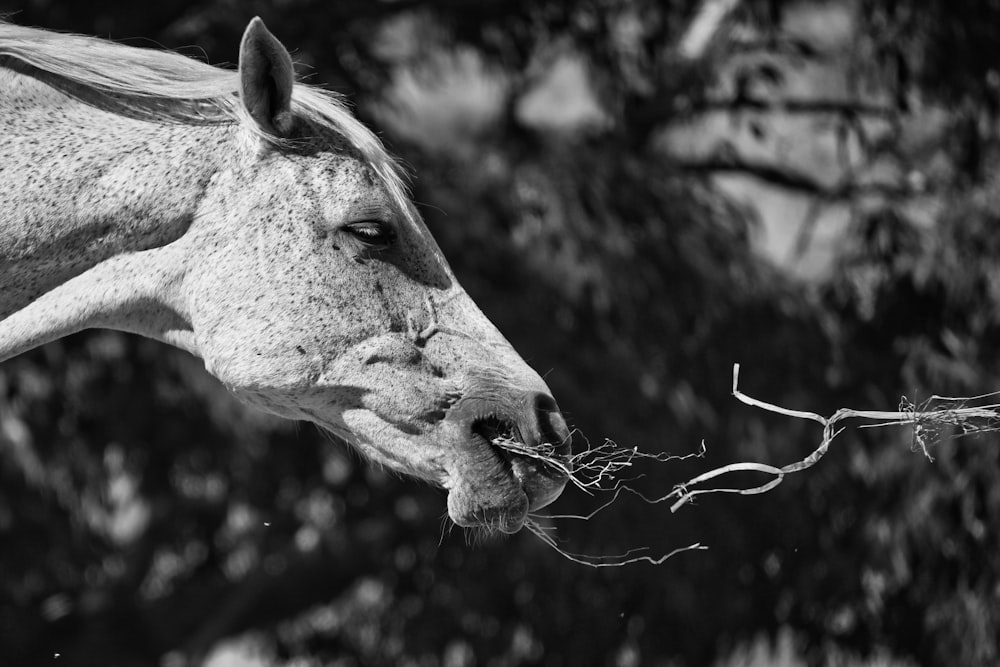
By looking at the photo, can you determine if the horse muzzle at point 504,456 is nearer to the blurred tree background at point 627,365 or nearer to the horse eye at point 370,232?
the horse eye at point 370,232

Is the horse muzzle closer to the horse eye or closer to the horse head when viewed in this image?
the horse head

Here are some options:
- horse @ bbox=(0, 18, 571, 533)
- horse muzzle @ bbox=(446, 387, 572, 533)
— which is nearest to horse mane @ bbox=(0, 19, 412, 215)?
horse @ bbox=(0, 18, 571, 533)

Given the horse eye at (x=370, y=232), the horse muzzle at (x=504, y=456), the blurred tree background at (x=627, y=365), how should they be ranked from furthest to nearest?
the blurred tree background at (x=627, y=365) < the horse eye at (x=370, y=232) < the horse muzzle at (x=504, y=456)

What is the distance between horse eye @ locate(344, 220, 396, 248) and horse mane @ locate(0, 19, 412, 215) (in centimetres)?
7

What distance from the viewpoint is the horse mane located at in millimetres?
2436

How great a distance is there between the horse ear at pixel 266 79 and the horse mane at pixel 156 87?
5cm

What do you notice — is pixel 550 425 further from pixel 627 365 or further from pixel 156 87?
pixel 627 365

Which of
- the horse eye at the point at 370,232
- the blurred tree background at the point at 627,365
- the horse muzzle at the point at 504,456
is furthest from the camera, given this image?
the blurred tree background at the point at 627,365

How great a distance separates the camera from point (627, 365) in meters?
6.52

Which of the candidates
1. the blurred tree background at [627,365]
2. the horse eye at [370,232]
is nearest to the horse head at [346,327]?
the horse eye at [370,232]

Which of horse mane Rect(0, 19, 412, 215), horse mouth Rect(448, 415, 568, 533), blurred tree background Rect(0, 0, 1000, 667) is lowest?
blurred tree background Rect(0, 0, 1000, 667)

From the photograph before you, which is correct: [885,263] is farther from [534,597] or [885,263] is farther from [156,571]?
[156,571]

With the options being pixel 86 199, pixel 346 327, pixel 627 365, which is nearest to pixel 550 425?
pixel 346 327

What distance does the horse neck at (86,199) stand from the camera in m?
2.34
